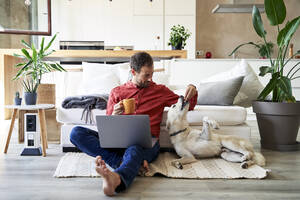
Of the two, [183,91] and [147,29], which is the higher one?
[147,29]

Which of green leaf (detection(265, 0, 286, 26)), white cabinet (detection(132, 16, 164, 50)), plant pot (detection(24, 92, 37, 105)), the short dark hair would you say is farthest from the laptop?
white cabinet (detection(132, 16, 164, 50))

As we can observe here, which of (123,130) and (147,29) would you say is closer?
(123,130)

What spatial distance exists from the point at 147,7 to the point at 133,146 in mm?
4882

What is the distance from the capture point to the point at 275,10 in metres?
2.84

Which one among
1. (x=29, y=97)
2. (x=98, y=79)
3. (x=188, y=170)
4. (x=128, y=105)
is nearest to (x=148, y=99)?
(x=128, y=105)

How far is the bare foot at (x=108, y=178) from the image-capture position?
1647mm

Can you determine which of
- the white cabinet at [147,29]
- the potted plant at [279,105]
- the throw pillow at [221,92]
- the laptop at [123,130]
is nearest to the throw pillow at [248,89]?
the throw pillow at [221,92]

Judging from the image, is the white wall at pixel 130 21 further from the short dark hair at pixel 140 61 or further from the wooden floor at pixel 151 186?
the wooden floor at pixel 151 186

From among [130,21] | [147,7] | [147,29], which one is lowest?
[147,29]

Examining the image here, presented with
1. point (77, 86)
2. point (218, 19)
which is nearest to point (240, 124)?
point (77, 86)

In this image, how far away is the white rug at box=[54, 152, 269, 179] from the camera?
2.09 meters

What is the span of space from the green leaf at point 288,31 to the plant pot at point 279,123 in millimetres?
541

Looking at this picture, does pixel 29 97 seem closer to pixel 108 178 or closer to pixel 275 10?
pixel 108 178

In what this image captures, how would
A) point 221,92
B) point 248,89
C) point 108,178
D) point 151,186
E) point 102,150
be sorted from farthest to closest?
point 248,89 < point 221,92 < point 102,150 < point 151,186 < point 108,178
